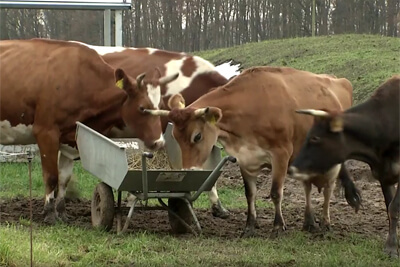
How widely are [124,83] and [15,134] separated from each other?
136 centimetres

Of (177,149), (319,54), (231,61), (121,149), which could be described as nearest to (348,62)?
(319,54)

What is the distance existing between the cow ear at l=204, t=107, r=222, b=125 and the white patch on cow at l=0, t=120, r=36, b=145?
6.98 ft

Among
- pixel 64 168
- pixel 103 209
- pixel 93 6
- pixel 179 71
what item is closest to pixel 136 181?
pixel 103 209

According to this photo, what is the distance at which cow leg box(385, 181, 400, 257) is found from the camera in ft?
22.4

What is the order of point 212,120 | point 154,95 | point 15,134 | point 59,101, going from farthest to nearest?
point 15,134 < point 154,95 < point 59,101 < point 212,120

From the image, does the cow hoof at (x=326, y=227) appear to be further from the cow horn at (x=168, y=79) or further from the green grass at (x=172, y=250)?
the cow horn at (x=168, y=79)

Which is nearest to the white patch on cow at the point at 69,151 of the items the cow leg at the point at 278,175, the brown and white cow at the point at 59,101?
the brown and white cow at the point at 59,101

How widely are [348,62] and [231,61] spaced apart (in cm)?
803

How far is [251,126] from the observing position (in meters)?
7.71

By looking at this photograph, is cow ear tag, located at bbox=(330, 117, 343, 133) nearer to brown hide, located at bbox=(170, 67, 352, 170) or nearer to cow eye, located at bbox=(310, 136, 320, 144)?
cow eye, located at bbox=(310, 136, 320, 144)

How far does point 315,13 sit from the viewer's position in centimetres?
2744

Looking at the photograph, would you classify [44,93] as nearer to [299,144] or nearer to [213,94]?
[213,94]

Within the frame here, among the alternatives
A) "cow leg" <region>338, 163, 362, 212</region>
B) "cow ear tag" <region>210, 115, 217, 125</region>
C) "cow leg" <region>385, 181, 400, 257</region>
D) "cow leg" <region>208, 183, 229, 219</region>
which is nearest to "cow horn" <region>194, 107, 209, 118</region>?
"cow ear tag" <region>210, 115, 217, 125</region>

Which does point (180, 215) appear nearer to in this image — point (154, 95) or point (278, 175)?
point (278, 175)
